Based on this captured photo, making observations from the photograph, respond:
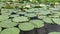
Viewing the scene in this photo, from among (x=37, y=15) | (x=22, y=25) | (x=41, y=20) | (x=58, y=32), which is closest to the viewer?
(x=58, y=32)

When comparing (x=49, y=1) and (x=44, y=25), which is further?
(x=49, y=1)

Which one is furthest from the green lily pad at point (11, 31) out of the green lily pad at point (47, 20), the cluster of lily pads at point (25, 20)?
the green lily pad at point (47, 20)

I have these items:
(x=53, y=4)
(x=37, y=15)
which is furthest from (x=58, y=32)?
(x=53, y=4)

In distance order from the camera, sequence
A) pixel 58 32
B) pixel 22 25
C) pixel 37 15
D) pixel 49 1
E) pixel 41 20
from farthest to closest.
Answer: pixel 49 1 → pixel 37 15 → pixel 41 20 → pixel 22 25 → pixel 58 32

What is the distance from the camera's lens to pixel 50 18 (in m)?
1.35

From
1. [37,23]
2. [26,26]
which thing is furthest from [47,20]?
[26,26]

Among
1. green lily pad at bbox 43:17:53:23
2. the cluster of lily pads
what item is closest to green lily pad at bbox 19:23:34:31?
the cluster of lily pads

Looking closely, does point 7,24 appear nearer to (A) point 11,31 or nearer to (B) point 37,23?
(A) point 11,31

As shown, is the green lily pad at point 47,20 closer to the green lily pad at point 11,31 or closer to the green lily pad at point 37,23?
the green lily pad at point 37,23

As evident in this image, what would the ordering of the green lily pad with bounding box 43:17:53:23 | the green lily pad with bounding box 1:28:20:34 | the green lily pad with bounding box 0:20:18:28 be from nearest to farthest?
the green lily pad with bounding box 1:28:20:34 → the green lily pad with bounding box 0:20:18:28 → the green lily pad with bounding box 43:17:53:23

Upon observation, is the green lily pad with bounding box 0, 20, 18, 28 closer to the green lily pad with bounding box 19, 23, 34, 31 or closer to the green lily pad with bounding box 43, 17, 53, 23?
the green lily pad with bounding box 19, 23, 34, 31

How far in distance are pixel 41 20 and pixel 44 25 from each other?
0.11 meters

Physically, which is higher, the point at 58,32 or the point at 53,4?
the point at 53,4

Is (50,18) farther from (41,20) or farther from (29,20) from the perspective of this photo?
(29,20)
